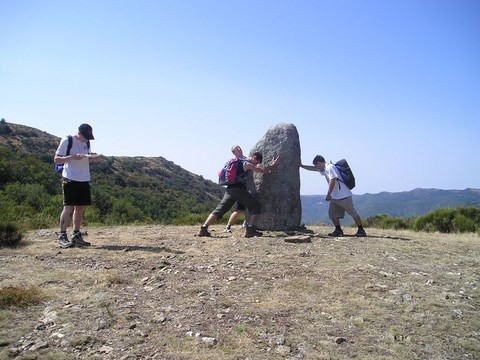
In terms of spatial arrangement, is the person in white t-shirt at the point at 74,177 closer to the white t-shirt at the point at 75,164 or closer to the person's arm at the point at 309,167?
the white t-shirt at the point at 75,164

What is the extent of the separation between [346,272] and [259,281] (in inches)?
53.5

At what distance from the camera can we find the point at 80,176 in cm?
739

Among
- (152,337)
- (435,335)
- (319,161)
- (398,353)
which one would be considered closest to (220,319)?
(152,337)

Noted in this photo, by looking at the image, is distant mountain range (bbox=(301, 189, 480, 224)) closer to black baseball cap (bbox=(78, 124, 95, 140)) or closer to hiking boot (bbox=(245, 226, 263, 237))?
hiking boot (bbox=(245, 226, 263, 237))

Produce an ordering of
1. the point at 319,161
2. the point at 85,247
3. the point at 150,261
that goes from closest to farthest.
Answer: the point at 150,261
the point at 85,247
the point at 319,161

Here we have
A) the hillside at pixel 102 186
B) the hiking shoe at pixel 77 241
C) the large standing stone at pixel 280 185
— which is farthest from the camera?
the hillside at pixel 102 186

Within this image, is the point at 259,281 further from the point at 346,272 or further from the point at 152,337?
the point at 152,337

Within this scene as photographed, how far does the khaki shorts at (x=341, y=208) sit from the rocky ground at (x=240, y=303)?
173 centimetres

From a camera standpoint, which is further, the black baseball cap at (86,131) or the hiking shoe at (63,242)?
the black baseball cap at (86,131)

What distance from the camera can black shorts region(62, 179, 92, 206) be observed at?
727 centimetres

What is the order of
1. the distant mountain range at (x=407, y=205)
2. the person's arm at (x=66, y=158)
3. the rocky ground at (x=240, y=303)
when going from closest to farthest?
the rocky ground at (x=240, y=303) < the person's arm at (x=66, y=158) < the distant mountain range at (x=407, y=205)

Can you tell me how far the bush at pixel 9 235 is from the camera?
748 centimetres

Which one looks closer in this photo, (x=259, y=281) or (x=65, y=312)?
(x=65, y=312)

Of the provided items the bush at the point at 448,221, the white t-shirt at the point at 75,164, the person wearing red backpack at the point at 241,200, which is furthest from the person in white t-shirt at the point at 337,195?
the white t-shirt at the point at 75,164
